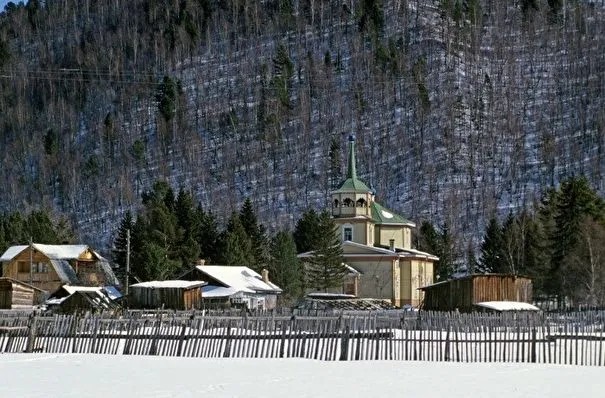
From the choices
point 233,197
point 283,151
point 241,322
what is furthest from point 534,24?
point 241,322

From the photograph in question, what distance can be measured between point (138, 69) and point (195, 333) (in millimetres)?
168742

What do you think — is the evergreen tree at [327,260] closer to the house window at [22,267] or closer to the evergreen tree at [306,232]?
the evergreen tree at [306,232]

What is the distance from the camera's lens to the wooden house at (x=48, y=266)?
270ft

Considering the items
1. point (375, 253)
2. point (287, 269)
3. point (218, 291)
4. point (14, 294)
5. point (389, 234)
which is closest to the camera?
point (14, 294)

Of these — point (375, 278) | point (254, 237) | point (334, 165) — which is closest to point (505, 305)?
point (375, 278)

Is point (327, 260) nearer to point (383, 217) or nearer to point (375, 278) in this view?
point (375, 278)

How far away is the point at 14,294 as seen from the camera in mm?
63594

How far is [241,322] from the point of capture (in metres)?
33.9

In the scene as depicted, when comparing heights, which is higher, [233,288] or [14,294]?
[233,288]

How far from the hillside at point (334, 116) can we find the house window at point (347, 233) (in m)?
42.6

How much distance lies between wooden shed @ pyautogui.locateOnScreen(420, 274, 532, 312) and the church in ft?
75.9

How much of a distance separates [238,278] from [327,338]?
37555mm

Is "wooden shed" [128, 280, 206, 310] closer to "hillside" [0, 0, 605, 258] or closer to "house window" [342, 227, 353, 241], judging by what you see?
"house window" [342, 227, 353, 241]

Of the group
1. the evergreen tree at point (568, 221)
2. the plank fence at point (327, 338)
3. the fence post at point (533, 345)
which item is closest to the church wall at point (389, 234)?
the evergreen tree at point (568, 221)
